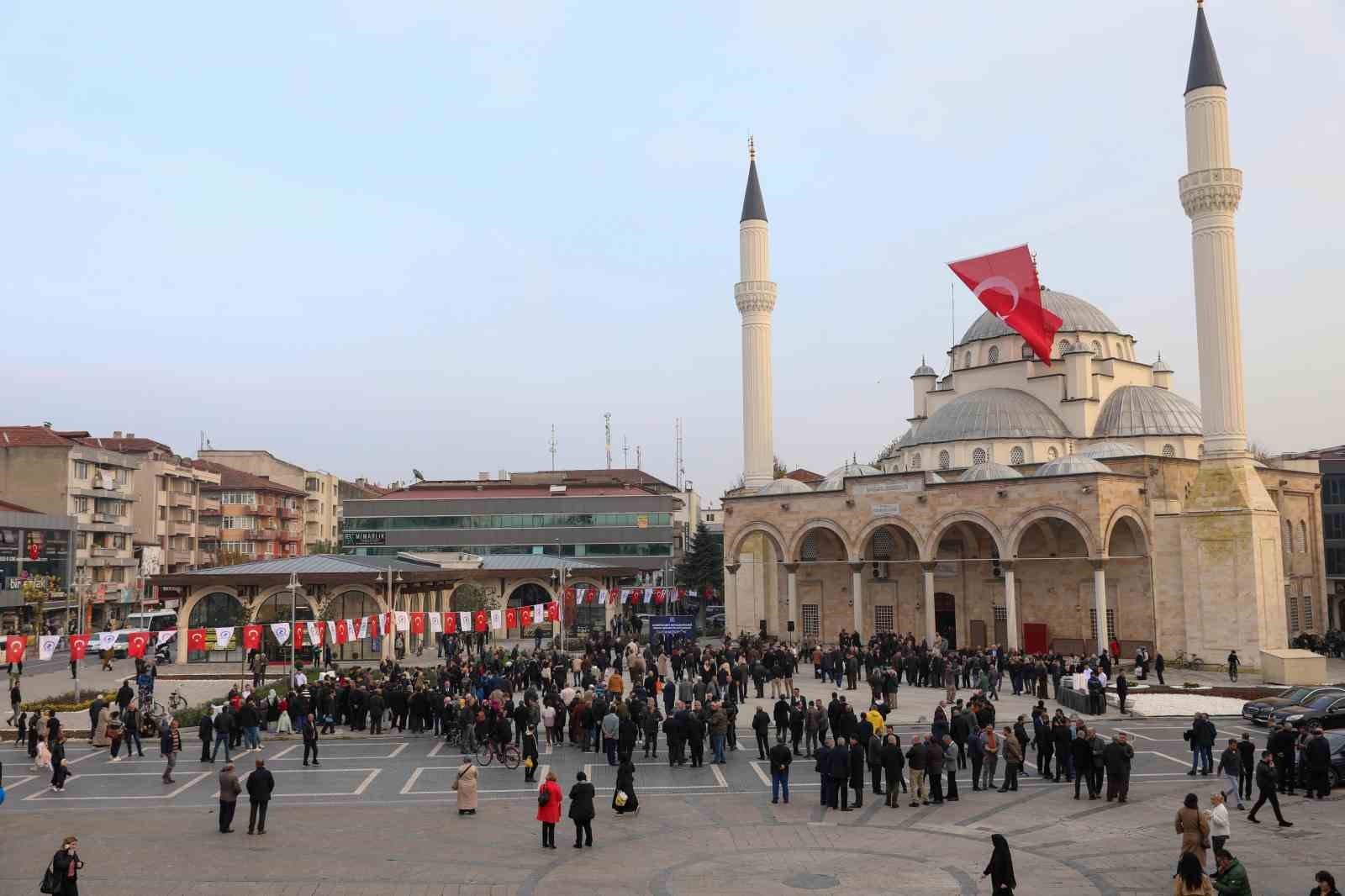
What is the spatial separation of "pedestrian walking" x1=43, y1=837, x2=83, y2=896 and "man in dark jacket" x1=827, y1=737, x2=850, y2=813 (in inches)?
408

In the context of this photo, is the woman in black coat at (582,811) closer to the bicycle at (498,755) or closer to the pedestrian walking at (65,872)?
the pedestrian walking at (65,872)

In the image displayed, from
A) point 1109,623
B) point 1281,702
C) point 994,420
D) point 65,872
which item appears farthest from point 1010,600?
point 65,872

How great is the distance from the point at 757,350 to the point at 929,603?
16850mm

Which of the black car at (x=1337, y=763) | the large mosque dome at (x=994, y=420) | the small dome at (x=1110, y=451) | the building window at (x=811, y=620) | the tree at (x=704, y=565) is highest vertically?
the large mosque dome at (x=994, y=420)

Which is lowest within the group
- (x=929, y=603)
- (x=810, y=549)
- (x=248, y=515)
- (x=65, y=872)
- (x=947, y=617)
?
(x=65, y=872)

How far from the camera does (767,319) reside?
56094mm

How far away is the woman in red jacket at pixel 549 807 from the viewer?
15000 millimetres

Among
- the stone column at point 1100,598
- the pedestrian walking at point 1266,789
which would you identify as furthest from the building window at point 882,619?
the pedestrian walking at point 1266,789

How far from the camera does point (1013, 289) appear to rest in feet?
155

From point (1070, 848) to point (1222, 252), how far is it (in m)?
32.3

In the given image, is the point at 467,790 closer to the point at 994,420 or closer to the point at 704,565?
the point at 994,420

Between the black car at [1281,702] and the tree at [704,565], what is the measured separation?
5488cm

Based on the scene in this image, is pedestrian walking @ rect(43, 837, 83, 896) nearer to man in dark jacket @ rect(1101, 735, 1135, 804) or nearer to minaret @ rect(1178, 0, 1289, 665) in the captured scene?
man in dark jacket @ rect(1101, 735, 1135, 804)

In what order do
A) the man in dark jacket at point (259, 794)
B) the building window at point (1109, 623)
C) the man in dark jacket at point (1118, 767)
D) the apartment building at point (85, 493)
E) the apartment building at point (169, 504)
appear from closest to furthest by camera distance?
the man in dark jacket at point (259, 794)
the man in dark jacket at point (1118, 767)
the building window at point (1109, 623)
the apartment building at point (85, 493)
the apartment building at point (169, 504)
